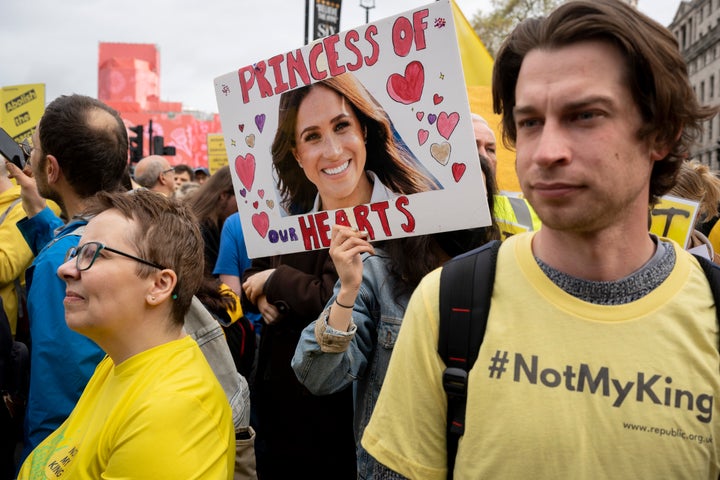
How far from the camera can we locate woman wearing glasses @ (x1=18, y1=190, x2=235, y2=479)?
160 cm

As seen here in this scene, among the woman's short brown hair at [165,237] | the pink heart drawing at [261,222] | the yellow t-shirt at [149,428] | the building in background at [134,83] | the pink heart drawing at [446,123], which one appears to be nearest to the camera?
the yellow t-shirt at [149,428]

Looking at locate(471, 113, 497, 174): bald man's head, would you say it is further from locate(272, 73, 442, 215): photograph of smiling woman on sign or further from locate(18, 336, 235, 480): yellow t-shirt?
locate(18, 336, 235, 480): yellow t-shirt

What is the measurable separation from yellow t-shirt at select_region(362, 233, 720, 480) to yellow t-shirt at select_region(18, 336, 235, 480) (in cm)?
57

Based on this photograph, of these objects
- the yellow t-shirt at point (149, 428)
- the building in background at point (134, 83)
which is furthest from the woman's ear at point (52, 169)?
the building in background at point (134, 83)

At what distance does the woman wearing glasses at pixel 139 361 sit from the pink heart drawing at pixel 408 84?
838 millimetres

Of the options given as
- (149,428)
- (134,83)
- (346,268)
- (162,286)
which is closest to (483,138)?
(346,268)

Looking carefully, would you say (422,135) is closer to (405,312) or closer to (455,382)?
(405,312)

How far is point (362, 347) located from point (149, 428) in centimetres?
77


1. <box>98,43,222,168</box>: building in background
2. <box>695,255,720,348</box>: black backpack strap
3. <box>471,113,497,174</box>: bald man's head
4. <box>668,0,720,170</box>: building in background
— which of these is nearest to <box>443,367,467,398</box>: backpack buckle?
<box>695,255,720,348</box>: black backpack strap

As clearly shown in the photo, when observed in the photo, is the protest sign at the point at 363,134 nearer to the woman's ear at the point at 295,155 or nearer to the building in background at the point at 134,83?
the woman's ear at the point at 295,155

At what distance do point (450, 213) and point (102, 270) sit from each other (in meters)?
1.12

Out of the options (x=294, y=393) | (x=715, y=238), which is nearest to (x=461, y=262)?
(x=294, y=393)

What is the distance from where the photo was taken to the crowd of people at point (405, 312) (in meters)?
1.21

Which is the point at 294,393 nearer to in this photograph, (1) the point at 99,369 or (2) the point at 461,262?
(1) the point at 99,369
